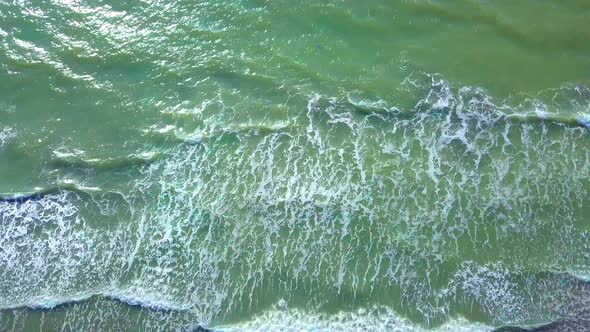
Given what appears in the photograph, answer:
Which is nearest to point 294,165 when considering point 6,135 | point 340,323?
point 340,323

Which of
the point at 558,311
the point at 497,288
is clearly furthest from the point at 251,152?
A: the point at 558,311

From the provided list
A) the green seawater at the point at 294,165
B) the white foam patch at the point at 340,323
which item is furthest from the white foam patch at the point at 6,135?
the white foam patch at the point at 340,323

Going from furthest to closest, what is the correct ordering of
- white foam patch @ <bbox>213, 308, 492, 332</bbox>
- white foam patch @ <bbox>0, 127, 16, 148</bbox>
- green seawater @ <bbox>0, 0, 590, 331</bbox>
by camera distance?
white foam patch @ <bbox>0, 127, 16, 148</bbox>
green seawater @ <bbox>0, 0, 590, 331</bbox>
white foam patch @ <bbox>213, 308, 492, 332</bbox>

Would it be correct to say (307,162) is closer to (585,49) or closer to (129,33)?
(129,33)

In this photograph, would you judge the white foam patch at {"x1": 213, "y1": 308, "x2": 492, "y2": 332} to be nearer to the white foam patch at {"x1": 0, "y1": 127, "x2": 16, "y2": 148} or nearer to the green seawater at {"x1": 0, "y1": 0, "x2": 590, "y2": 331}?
the green seawater at {"x1": 0, "y1": 0, "x2": 590, "y2": 331}

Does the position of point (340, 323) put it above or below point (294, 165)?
below

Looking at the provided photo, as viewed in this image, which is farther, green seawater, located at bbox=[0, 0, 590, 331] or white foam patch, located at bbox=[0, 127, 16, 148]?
white foam patch, located at bbox=[0, 127, 16, 148]

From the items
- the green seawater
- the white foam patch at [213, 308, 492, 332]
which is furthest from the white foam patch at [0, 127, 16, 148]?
the white foam patch at [213, 308, 492, 332]

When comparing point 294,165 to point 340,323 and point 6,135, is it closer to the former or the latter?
point 340,323

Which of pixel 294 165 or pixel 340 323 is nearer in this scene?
pixel 340 323

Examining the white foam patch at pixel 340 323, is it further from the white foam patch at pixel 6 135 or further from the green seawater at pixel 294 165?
the white foam patch at pixel 6 135
